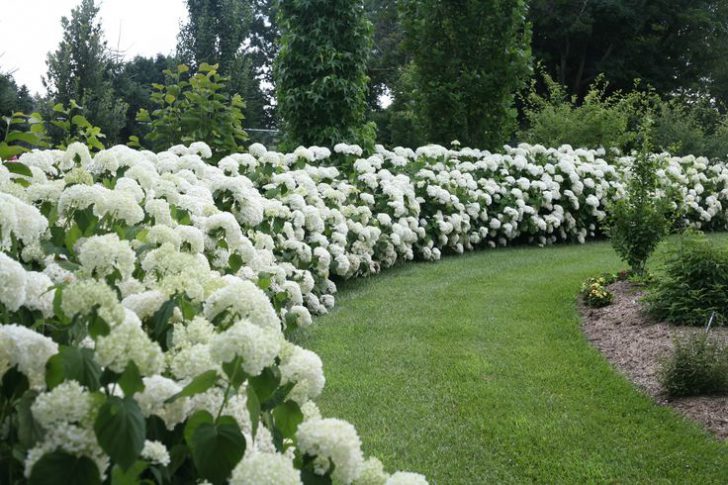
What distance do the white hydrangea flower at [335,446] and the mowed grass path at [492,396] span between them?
1905 millimetres

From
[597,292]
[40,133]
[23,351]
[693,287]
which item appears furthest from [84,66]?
[23,351]

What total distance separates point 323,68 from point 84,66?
4.83 meters

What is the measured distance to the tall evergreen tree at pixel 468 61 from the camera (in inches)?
451

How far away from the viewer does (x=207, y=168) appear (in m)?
5.39

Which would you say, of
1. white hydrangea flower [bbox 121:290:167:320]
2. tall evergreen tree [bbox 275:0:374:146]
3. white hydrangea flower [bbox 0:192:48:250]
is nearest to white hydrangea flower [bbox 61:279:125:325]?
white hydrangea flower [bbox 121:290:167:320]

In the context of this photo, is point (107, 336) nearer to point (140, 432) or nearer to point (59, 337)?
point (140, 432)

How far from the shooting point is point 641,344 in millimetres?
5352

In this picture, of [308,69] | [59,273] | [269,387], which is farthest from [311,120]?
[269,387]

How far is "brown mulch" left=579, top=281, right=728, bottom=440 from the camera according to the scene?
4195 millimetres

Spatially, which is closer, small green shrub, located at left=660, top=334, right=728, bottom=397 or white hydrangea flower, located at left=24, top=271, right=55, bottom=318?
white hydrangea flower, located at left=24, top=271, right=55, bottom=318

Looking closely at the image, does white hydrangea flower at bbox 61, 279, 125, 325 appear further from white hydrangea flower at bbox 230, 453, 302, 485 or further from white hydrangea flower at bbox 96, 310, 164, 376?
white hydrangea flower at bbox 230, 453, 302, 485

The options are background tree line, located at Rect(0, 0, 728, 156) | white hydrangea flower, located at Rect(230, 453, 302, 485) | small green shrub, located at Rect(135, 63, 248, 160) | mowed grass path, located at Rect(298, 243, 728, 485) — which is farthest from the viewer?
background tree line, located at Rect(0, 0, 728, 156)

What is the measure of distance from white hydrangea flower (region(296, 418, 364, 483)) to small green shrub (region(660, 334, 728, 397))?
3.36 m

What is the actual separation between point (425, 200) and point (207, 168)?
4493mm
